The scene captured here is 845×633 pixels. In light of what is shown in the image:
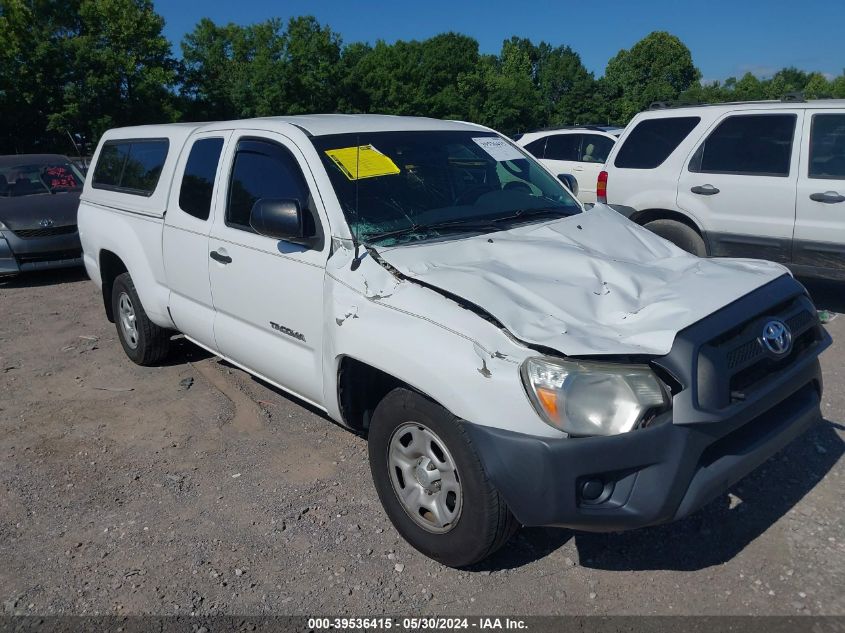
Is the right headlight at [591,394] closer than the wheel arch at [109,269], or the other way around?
the right headlight at [591,394]

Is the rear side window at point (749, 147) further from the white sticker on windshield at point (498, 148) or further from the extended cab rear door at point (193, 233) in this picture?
the extended cab rear door at point (193, 233)

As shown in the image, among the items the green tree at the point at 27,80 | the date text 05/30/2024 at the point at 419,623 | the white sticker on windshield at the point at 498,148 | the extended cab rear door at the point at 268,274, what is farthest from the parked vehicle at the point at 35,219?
the green tree at the point at 27,80

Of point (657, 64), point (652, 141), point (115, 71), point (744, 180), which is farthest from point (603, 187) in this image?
point (657, 64)

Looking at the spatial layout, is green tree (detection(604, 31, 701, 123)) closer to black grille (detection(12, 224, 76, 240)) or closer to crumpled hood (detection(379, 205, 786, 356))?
black grille (detection(12, 224, 76, 240))

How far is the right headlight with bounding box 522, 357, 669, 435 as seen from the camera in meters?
2.49

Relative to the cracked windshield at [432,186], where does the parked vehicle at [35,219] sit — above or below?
below

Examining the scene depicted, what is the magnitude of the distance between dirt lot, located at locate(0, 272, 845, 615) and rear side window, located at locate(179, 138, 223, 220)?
138 centimetres

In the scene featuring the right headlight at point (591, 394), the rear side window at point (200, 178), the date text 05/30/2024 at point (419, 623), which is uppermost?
the rear side window at point (200, 178)

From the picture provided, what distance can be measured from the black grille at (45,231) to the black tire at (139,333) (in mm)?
3962

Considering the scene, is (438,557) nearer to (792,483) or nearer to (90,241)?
(792,483)

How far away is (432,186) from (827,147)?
437 cm

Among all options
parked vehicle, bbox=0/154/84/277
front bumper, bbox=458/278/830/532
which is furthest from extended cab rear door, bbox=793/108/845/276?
parked vehicle, bbox=0/154/84/277

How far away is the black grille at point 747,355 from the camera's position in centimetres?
254

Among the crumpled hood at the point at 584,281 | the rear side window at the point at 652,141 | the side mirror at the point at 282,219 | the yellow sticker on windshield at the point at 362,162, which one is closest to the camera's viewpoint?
the crumpled hood at the point at 584,281
